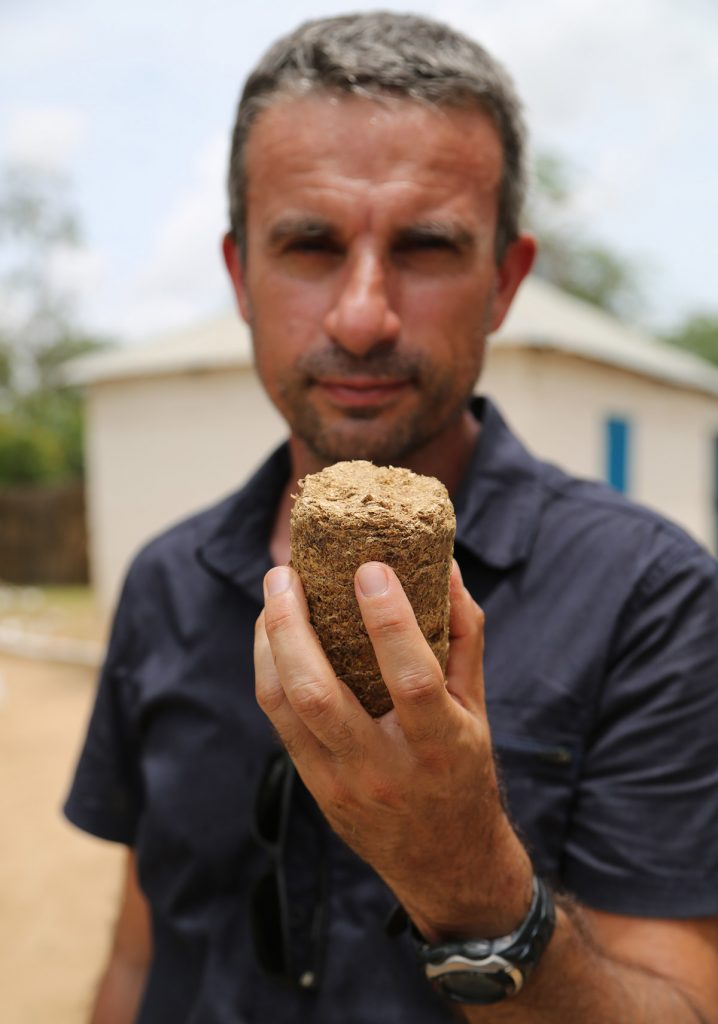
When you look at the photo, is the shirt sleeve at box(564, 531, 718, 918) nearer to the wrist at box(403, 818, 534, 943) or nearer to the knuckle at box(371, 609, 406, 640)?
the wrist at box(403, 818, 534, 943)

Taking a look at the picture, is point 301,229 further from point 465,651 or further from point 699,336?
point 699,336

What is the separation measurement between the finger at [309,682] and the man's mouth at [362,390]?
649mm

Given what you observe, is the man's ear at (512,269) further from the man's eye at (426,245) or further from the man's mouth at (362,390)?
the man's mouth at (362,390)

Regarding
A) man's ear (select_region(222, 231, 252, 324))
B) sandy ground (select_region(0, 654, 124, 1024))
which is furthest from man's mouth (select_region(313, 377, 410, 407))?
sandy ground (select_region(0, 654, 124, 1024))

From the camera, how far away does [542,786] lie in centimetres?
163

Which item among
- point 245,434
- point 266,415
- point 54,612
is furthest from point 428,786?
point 54,612

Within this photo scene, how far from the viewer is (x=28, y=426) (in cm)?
2319

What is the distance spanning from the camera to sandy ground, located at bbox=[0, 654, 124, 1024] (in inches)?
199

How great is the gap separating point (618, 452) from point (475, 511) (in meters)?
10.2

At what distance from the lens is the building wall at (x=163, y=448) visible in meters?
11.0

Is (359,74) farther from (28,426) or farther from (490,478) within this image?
(28,426)

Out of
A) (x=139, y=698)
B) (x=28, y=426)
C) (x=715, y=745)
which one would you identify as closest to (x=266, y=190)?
(x=139, y=698)

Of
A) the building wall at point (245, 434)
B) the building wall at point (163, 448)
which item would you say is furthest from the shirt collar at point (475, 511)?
the building wall at point (163, 448)

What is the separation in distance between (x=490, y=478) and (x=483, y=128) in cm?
70
